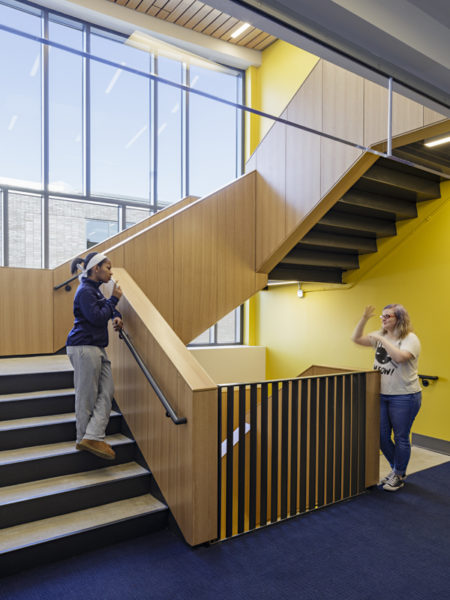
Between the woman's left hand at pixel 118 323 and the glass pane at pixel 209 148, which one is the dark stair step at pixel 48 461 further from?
the glass pane at pixel 209 148

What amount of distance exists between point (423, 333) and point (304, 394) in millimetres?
2763

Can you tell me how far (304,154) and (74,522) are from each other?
157 inches

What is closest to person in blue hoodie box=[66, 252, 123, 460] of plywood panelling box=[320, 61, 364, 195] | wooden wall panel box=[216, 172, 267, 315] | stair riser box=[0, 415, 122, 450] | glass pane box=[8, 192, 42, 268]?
stair riser box=[0, 415, 122, 450]

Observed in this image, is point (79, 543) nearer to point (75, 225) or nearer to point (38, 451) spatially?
point (38, 451)

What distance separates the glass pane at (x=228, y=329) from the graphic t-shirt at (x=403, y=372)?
202 inches

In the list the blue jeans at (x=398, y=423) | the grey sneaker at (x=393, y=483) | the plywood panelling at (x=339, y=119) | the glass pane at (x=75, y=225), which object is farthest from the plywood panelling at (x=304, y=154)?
the glass pane at (x=75, y=225)

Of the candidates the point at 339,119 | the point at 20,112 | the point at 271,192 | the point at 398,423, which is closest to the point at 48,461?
the point at 398,423

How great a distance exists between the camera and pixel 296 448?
3422 mm

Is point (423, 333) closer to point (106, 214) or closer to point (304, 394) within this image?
point (304, 394)

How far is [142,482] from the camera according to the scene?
127 inches

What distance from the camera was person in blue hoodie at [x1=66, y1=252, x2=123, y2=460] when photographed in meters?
3.18

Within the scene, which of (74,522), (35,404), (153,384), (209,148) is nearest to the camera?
(74,522)

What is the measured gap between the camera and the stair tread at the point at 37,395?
3.49 metres

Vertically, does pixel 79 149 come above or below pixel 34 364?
above
